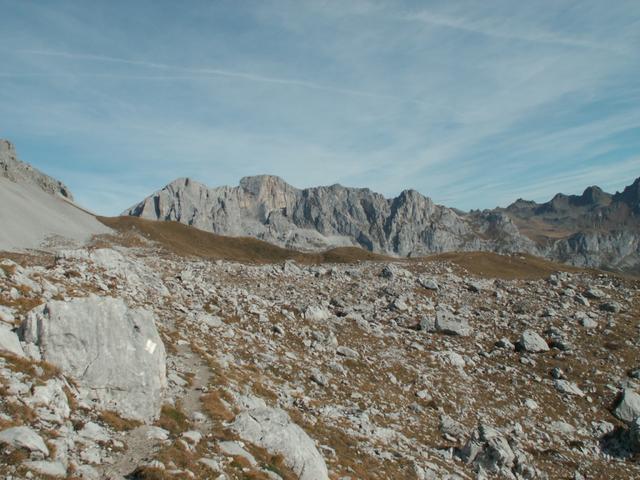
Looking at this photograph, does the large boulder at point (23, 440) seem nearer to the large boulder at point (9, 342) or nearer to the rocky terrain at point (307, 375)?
the rocky terrain at point (307, 375)

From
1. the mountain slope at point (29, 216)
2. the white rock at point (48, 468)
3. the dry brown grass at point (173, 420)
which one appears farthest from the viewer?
the mountain slope at point (29, 216)

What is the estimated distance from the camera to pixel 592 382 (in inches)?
1410

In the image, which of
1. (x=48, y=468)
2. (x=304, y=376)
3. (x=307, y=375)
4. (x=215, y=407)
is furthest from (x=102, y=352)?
(x=307, y=375)

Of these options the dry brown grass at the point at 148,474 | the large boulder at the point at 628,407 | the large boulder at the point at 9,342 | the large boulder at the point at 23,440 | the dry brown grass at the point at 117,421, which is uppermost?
the large boulder at the point at 9,342

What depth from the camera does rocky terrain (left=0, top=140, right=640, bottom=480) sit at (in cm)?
1400

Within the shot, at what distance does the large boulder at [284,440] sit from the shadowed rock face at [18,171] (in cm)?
14270

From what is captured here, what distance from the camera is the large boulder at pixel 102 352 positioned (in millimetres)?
15820

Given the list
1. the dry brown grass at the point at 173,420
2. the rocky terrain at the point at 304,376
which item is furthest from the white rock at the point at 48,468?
the dry brown grass at the point at 173,420

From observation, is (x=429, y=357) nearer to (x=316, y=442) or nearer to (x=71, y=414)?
(x=316, y=442)

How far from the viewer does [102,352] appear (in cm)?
1664

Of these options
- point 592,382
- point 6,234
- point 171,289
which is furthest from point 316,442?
point 6,234

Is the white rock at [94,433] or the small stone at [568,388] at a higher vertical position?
the white rock at [94,433]

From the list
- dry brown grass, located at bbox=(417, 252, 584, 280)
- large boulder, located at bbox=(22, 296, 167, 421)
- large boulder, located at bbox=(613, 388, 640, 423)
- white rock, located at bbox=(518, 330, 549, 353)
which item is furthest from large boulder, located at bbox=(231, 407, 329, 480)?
dry brown grass, located at bbox=(417, 252, 584, 280)

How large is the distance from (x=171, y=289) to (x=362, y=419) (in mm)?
22031
